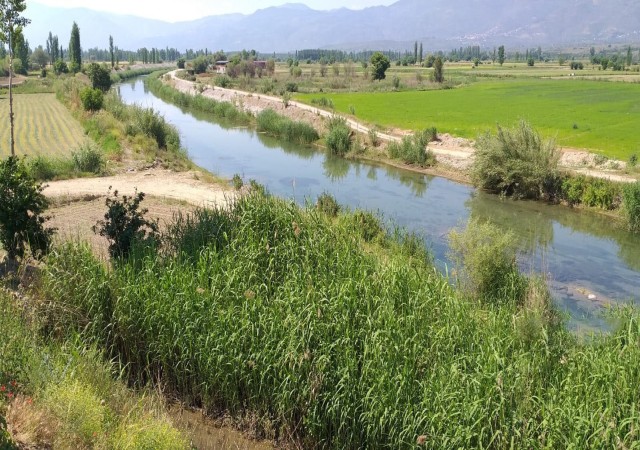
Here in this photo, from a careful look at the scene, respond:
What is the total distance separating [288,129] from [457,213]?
20.5 meters

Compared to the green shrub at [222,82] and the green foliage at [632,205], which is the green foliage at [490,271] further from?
the green shrub at [222,82]

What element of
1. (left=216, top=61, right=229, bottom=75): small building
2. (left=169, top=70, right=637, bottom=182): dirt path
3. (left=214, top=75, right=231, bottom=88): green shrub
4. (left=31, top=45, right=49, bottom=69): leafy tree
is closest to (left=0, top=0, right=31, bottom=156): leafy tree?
(left=169, top=70, right=637, bottom=182): dirt path

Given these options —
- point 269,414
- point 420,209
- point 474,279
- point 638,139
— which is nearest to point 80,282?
point 269,414

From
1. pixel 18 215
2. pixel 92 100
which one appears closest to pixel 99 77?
pixel 92 100

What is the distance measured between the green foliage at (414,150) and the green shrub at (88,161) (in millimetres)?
17200

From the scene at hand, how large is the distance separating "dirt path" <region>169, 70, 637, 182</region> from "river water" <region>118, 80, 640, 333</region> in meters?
2.55

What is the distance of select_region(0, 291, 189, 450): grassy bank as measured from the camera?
6199 millimetres

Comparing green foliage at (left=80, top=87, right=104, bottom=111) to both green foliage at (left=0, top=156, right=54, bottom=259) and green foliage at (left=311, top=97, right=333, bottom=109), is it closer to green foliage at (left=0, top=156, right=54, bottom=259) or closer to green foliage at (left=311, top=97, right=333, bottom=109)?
green foliage at (left=311, top=97, right=333, bottom=109)

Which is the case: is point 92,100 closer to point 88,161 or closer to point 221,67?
point 88,161

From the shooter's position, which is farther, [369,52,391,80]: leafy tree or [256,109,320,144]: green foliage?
[369,52,391,80]: leafy tree

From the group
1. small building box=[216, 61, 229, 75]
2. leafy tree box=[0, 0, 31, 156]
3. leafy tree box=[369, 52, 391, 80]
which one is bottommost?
leafy tree box=[0, 0, 31, 156]

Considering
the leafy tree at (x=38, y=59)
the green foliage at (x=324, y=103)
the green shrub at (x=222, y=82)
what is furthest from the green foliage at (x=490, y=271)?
the leafy tree at (x=38, y=59)

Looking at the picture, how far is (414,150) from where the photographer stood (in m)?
32.7

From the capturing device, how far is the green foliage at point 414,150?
32.5 m
